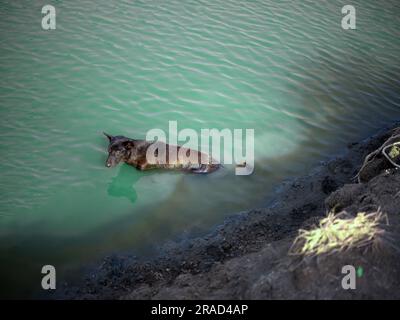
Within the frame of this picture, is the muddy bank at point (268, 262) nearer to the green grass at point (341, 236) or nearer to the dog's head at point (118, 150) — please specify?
the green grass at point (341, 236)

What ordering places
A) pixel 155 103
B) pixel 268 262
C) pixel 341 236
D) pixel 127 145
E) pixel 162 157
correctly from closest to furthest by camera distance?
1. pixel 341 236
2. pixel 268 262
3. pixel 127 145
4. pixel 162 157
5. pixel 155 103

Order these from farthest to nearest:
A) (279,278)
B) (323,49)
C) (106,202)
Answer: (323,49) → (106,202) → (279,278)

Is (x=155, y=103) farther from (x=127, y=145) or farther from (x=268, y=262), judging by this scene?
(x=268, y=262)

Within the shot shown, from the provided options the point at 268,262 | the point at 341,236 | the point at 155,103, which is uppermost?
the point at 155,103

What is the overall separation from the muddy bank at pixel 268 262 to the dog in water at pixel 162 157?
5.19ft

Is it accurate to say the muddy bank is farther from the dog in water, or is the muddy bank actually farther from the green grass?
the dog in water

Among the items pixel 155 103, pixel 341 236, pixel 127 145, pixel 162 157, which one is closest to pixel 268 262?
pixel 341 236

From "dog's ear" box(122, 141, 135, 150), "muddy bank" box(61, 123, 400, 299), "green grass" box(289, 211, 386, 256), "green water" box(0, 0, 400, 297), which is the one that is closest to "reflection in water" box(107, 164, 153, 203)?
"green water" box(0, 0, 400, 297)

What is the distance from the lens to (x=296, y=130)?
9.72 meters

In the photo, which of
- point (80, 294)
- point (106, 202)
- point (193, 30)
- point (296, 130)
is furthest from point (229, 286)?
point (193, 30)

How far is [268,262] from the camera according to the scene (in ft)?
16.6

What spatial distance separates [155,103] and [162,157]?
2.24 meters
